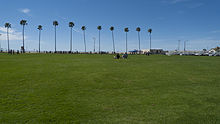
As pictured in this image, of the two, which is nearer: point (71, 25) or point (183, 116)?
point (183, 116)

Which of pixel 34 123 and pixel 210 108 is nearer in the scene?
pixel 34 123

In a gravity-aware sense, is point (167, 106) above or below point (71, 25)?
below

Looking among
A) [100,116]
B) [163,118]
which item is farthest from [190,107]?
[100,116]

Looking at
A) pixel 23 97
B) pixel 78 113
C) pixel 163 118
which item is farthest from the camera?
pixel 23 97

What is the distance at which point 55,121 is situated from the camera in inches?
162

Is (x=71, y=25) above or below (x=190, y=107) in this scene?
above

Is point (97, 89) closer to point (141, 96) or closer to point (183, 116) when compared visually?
point (141, 96)

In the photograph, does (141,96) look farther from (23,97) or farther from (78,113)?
(23,97)

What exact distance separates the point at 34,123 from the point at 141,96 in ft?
13.8

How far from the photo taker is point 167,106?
518cm

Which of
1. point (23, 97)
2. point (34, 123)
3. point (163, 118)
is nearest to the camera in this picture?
point (34, 123)

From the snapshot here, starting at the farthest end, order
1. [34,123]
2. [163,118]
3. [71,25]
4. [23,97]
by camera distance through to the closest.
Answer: [71,25] → [23,97] → [163,118] → [34,123]

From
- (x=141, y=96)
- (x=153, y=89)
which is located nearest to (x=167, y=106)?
(x=141, y=96)

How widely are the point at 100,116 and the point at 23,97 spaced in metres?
3.71
